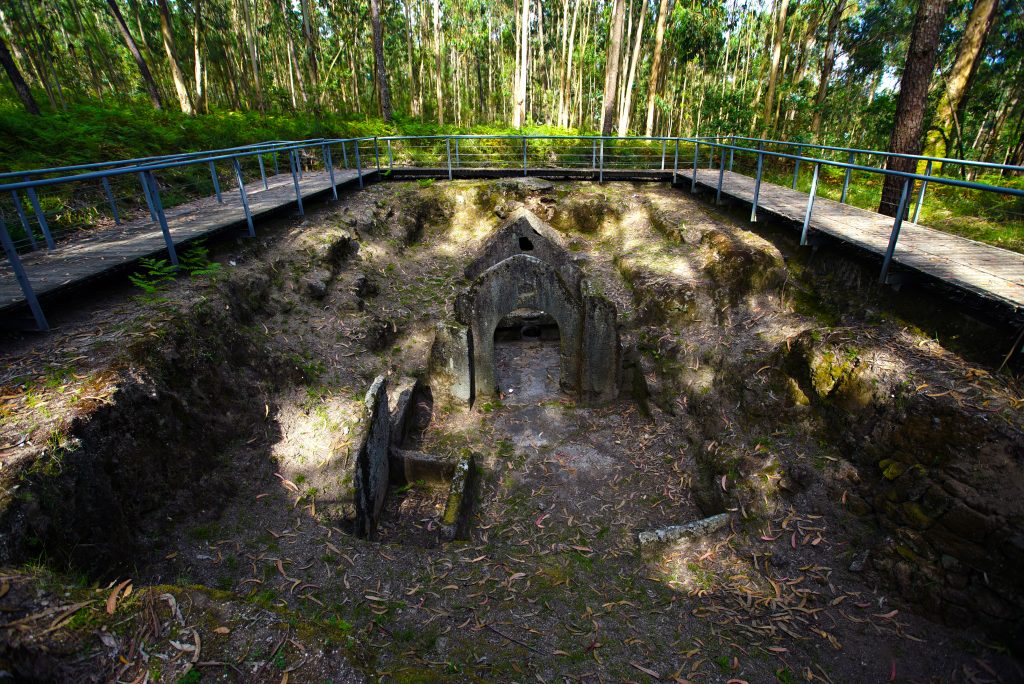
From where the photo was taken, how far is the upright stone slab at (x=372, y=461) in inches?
219

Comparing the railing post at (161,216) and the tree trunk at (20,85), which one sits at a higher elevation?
the tree trunk at (20,85)

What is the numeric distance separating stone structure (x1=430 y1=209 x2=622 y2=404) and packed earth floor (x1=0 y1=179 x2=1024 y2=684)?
514 mm

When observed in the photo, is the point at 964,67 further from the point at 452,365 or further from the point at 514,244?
the point at 452,365

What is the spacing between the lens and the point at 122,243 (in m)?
6.67

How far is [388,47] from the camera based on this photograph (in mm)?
35312

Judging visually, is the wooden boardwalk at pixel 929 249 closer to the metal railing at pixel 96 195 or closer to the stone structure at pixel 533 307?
the stone structure at pixel 533 307

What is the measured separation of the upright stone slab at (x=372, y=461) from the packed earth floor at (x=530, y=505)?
28 cm

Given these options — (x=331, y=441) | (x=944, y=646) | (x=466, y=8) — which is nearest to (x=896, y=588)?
(x=944, y=646)

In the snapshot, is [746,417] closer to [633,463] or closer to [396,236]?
[633,463]

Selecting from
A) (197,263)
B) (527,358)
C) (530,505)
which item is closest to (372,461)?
(530,505)

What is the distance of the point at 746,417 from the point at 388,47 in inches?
1541

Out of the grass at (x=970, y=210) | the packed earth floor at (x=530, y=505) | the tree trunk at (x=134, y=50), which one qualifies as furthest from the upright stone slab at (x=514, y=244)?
the tree trunk at (x=134, y=50)

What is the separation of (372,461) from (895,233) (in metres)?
6.70

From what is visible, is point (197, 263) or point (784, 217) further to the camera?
point (784, 217)
